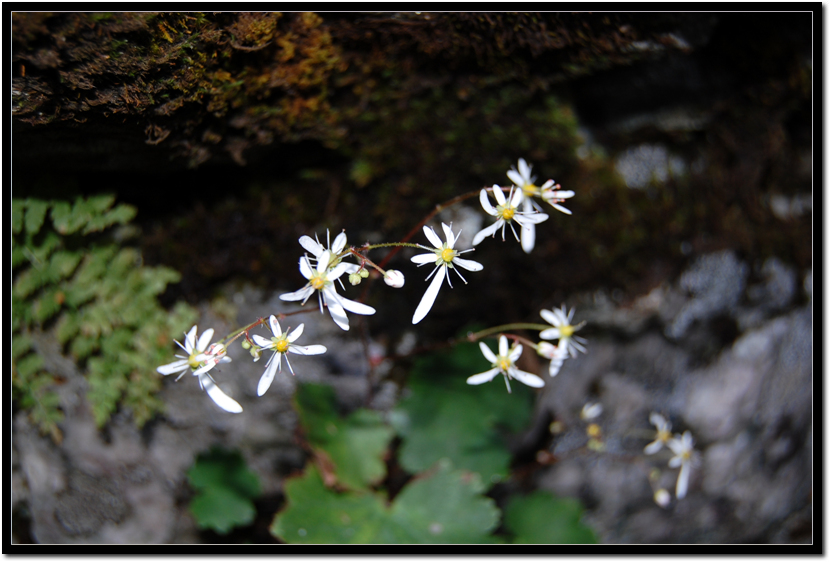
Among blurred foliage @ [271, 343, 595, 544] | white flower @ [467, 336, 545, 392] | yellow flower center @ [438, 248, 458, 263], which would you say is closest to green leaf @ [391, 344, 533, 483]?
blurred foliage @ [271, 343, 595, 544]

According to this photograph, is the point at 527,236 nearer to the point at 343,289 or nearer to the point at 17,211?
the point at 343,289

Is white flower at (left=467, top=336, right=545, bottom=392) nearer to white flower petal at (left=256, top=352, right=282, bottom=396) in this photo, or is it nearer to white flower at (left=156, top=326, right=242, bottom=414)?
Result: white flower petal at (left=256, top=352, right=282, bottom=396)

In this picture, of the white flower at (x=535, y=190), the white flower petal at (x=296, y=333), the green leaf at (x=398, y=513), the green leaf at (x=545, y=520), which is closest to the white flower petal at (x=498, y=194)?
the white flower at (x=535, y=190)

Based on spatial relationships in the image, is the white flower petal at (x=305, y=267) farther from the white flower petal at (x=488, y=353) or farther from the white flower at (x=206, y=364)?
the white flower petal at (x=488, y=353)

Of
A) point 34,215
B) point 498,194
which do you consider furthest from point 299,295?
point 34,215

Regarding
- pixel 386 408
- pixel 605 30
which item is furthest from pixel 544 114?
pixel 386 408

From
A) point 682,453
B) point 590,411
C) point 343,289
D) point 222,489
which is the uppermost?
point 343,289

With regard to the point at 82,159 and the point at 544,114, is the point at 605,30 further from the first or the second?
the point at 82,159
